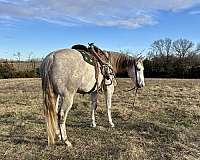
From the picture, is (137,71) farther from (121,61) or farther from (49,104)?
(49,104)

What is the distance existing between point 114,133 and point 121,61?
1.94 m

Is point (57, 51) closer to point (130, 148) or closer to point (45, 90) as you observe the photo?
point (45, 90)

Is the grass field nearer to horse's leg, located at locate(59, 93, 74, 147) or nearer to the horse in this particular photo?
horse's leg, located at locate(59, 93, 74, 147)

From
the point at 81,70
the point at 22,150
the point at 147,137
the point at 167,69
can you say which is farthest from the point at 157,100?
the point at 167,69

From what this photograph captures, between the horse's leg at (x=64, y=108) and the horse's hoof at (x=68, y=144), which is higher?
the horse's leg at (x=64, y=108)

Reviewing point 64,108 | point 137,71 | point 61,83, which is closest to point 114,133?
point 64,108

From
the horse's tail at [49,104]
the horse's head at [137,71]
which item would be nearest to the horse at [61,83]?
the horse's tail at [49,104]

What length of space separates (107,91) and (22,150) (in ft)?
9.00

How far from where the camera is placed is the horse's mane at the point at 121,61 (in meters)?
8.09

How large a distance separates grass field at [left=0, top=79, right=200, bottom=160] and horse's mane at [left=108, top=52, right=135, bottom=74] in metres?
1.44

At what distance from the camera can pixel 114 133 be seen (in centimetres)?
724

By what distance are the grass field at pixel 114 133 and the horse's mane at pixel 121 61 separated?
144cm

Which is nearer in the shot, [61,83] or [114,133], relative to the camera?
[61,83]

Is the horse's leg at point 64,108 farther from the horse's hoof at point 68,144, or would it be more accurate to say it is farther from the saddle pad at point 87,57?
the saddle pad at point 87,57
